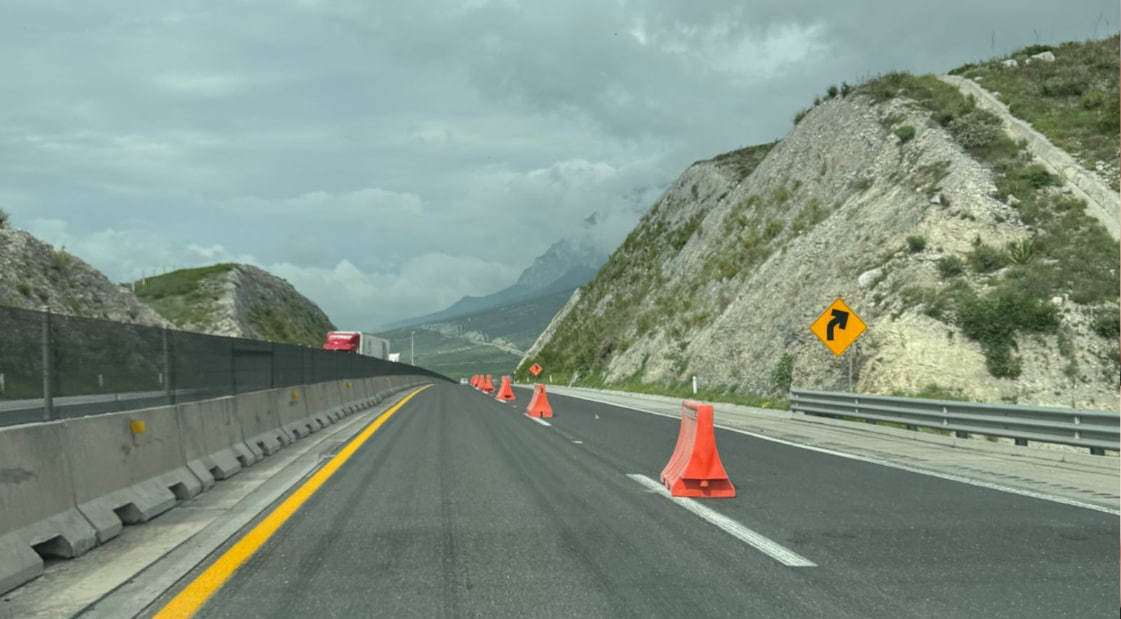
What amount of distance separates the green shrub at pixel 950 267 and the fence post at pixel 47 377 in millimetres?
25580

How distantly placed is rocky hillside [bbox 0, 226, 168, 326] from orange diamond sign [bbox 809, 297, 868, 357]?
33726mm

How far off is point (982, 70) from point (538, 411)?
1372 inches

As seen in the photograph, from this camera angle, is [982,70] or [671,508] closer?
[671,508]

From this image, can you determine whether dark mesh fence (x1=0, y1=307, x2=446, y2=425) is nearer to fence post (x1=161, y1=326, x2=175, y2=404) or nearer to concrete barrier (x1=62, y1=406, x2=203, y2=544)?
fence post (x1=161, y1=326, x2=175, y2=404)

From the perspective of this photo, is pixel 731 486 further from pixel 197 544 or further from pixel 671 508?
pixel 197 544

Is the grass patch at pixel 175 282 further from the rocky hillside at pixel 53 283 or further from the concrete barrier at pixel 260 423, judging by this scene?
the concrete barrier at pixel 260 423

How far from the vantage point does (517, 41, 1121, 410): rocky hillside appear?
2330cm

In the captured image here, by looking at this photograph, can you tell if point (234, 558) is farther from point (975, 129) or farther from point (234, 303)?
point (234, 303)

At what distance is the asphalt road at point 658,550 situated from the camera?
507 cm

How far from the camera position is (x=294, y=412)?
16172 mm

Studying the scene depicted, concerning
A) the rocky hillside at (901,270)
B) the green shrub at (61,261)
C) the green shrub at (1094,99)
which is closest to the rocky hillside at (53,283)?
the green shrub at (61,261)

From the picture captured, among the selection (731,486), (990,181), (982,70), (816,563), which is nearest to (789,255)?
(990,181)

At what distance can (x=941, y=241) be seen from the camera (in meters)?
29.3

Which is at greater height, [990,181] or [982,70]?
[982,70]
